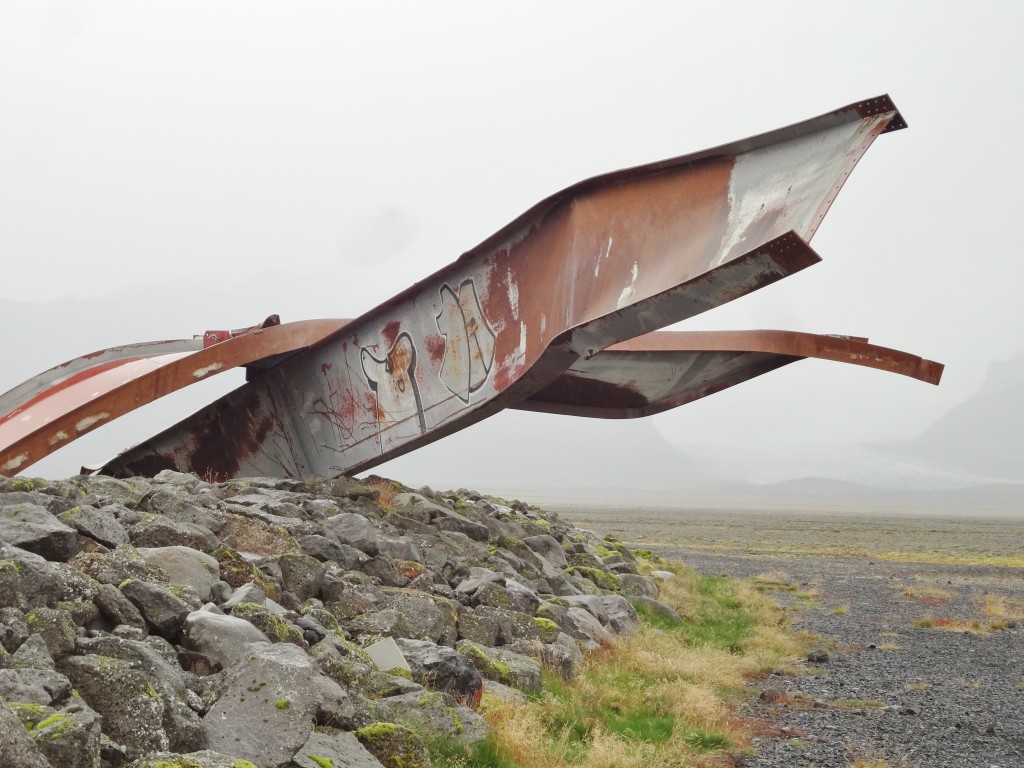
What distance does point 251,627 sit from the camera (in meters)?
4.62

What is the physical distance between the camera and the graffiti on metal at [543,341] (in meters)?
6.11

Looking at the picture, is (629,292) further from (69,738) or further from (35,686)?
(69,738)

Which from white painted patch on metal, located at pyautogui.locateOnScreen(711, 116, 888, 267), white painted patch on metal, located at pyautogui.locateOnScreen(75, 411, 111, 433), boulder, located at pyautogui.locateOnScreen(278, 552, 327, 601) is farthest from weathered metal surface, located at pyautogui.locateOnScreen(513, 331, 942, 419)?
white painted patch on metal, located at pyautogui.locateOnScreen(75, 411, 111, 433)

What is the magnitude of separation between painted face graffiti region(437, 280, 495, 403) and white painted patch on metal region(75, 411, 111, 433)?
3.27m

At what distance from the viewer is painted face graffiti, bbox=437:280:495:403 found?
28.1 ft

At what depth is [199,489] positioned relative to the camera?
840 centimetres

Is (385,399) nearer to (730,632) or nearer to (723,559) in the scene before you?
(730,632)

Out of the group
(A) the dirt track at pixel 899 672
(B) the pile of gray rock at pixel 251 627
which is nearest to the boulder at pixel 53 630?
(B) the pile of gray rock at pixel 251 627

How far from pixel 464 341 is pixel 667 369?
2.75 meters

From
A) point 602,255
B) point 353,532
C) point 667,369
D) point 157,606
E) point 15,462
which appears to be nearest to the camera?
point 157,606

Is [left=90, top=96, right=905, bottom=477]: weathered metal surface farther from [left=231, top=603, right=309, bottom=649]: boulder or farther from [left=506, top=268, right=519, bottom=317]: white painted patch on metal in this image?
[left=231, top=603, right=309, bottom=649]: boulder

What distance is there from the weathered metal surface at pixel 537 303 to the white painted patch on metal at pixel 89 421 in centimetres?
228

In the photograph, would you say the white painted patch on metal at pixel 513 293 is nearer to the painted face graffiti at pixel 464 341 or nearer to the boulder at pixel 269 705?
the painted face graffiti at pixel 464 341

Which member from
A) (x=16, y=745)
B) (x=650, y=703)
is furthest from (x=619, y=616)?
(x=16, y=745)
